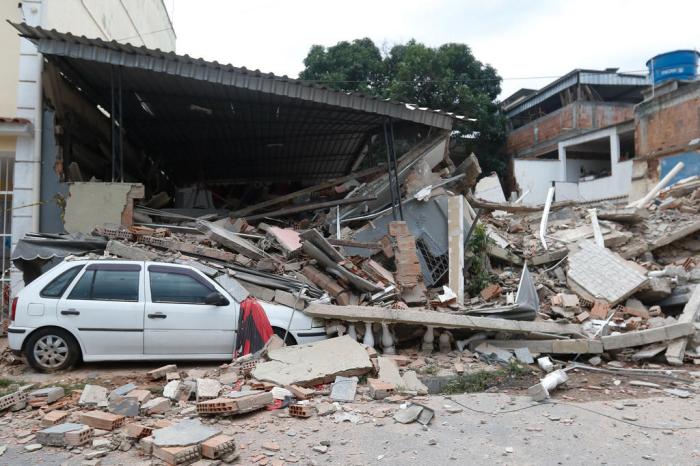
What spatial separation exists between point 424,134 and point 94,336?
23.9 feet

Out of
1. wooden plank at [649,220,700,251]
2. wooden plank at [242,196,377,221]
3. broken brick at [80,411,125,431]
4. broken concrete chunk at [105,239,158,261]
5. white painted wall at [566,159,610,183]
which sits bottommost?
broken brick at [80,411,125,431]

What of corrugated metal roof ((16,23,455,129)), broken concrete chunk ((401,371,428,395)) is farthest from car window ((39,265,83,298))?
broken concrete chunk ((401,371,428,395))

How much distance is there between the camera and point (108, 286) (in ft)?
21.2

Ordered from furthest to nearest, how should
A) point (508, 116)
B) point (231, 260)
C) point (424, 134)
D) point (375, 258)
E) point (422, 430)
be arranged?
1. point (508, 116)
2. point (424, 134)
3. point (375, 258)
4. point (231, 260)
5. point (422, 430)

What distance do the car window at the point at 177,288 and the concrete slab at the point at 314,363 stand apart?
3.96 ft

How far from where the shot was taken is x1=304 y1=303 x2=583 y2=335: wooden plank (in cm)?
682

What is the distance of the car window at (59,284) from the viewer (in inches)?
249

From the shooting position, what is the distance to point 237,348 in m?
6.41

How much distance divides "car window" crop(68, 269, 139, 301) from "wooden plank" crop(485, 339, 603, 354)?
4.92 m

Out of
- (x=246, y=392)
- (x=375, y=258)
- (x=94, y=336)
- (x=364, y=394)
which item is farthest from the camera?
(x=375, y=258)

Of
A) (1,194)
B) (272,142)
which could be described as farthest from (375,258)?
(1,194)

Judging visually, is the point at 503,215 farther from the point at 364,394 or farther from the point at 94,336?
the point at 94,336

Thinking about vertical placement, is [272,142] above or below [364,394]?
above

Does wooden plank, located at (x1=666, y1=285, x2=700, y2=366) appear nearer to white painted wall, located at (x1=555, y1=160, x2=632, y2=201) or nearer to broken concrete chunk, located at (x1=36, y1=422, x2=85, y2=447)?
broken concrete chunk, located at (x1=36, y1=422, x2=85, y2=447)
